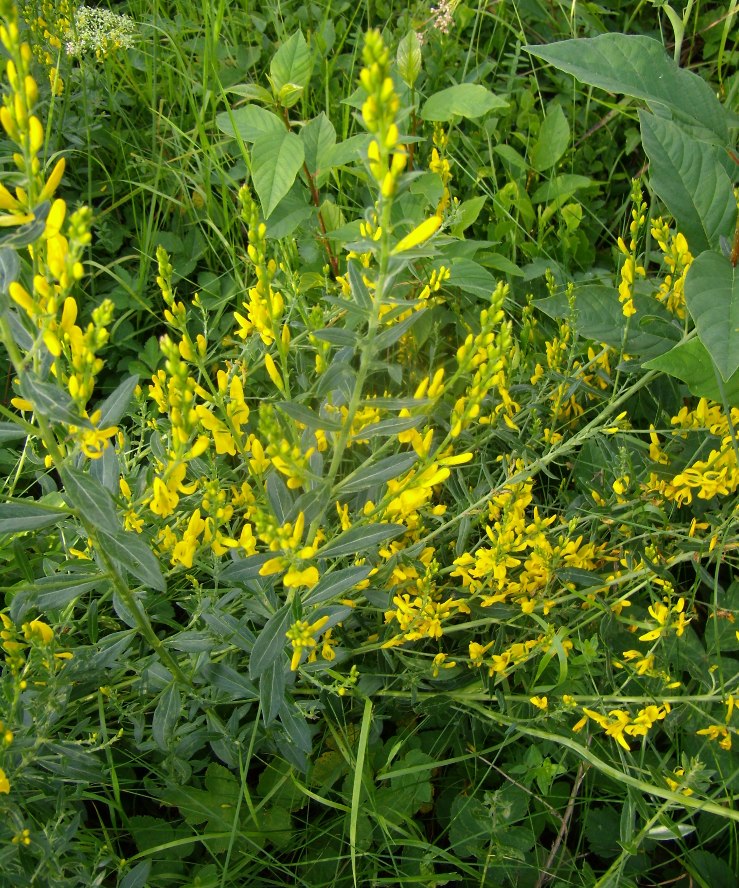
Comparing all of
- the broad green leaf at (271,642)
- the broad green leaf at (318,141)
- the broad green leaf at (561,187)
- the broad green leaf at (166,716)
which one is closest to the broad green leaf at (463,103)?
→ the broad green leaf at (318,141)

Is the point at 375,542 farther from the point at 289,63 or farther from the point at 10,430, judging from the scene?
the point at 289,63

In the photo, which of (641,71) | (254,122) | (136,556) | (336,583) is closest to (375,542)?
(336,583)

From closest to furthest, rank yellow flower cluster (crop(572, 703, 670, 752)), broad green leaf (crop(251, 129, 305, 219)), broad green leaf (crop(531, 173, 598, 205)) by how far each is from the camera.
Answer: yellow flower cluster (crop(572, 703, 670, 752))
broad green leaf (crop(251, 129, 305, 219))
broad green leaf (crop(531, 173, 598, 205))

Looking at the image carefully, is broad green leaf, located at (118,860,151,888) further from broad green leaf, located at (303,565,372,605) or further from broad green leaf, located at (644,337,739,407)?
broad green leaf, located at (644,337,739,407)

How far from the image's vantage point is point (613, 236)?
10.9 feet

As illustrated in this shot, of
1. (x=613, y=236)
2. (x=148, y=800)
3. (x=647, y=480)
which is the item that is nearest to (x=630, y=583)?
(x=647, y=480)

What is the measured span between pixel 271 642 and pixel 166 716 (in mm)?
378

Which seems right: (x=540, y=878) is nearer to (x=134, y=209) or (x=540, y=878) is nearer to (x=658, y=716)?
(x=658, y=716)

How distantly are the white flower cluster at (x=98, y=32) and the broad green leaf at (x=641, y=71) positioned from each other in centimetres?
177

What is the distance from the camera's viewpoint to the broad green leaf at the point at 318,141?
2.45 m

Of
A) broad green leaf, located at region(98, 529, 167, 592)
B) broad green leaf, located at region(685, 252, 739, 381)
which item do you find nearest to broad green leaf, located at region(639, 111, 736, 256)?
broad green leaf, located at region(685, 252, 739, 381)

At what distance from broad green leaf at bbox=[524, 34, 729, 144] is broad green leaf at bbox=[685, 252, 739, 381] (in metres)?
0.37

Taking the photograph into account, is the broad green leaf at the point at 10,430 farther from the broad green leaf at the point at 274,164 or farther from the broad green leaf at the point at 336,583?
the broad green leaf at the point at 274,164

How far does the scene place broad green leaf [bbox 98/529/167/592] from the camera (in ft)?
4.61
